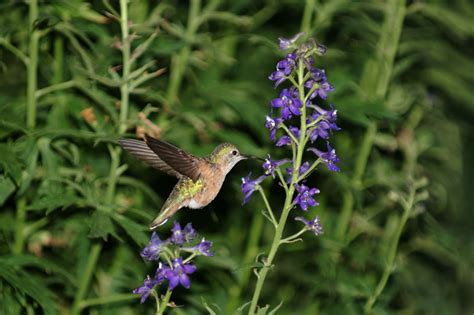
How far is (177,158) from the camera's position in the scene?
4.02m

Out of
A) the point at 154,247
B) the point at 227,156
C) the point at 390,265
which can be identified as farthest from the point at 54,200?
the point at 390,265

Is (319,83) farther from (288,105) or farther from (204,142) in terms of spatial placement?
(204,142)

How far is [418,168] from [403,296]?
1232mm

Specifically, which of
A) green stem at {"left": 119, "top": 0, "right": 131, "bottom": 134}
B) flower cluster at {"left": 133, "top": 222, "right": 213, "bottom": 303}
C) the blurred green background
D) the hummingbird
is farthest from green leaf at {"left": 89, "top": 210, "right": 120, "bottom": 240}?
flower cluster at {"left": 133, "top": 222, "right": 213, "bottom": 303}

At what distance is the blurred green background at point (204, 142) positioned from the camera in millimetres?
4902

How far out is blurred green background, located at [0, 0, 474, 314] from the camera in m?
4.90

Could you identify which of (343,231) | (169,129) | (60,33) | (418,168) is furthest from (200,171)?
(418,168)

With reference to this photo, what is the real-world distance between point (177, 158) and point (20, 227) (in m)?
1.63

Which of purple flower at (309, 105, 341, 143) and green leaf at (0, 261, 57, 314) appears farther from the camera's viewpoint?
green leaf at (0, 261, 57, 314)

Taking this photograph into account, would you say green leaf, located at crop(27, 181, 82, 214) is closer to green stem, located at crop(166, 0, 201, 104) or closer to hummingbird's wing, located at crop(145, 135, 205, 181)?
hummingbird's wing, located at crop(145, 135, 205, 181)

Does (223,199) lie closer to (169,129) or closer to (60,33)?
Answer: (169,129)

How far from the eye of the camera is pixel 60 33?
557cm

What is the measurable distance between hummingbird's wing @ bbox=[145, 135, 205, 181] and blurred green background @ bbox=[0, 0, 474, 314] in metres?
0.52

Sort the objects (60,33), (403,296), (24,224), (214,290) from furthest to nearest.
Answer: (403,296) < (214,290) < (60,33) < (24,224)
